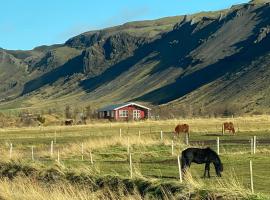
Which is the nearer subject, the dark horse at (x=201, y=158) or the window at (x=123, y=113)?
the dark horse at (x=201, y=158)

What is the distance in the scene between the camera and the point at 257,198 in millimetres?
16719

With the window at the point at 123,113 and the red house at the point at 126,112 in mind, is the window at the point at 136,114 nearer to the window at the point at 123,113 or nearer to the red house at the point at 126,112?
the red house at the point at 126,112

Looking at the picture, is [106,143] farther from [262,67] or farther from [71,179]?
[262,67]

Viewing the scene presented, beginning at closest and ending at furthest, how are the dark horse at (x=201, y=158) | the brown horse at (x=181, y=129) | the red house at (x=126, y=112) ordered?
the dark horse at (x=201, y=158)
the brown horse at (x=181, y=129)
the red house at (x=126, y=112)

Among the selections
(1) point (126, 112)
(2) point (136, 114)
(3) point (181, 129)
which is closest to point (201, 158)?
(3) point (181, 129)

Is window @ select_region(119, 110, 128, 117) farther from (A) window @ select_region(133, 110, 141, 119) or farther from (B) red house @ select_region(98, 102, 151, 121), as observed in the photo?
(A) window @ select_region(133, 110, 141, 119)

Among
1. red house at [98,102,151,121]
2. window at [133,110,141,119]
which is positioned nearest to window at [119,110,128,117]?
red house at [98,102,151,121]

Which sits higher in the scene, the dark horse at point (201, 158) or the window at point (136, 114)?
the dark horse at point (201, 158)

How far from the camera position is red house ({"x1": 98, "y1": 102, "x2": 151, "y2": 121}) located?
13738 centimetres

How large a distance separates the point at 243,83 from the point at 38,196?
564ft

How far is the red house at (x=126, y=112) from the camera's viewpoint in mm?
137375

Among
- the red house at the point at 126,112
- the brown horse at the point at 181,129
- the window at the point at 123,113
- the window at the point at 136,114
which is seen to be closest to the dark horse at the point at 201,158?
the brown horse at the point at 181,129

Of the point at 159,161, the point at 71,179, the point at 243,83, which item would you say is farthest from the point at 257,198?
the point at 243,83

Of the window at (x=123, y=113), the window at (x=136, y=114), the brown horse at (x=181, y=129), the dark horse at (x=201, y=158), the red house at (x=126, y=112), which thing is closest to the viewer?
the dark horse at (x=201, y=158)
